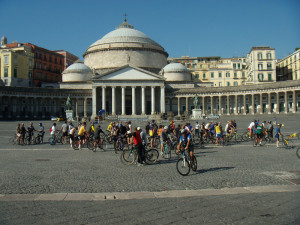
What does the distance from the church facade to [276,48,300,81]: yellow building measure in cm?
1090

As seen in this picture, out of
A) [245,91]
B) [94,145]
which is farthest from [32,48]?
[94,145]

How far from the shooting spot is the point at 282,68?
283 feet

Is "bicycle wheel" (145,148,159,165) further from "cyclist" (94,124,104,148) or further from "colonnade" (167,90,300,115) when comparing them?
"colonnade" (167,90,300,115)

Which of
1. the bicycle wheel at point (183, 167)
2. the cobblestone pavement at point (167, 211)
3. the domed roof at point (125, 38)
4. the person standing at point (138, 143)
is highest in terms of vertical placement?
the domed roof at point (125, 38)

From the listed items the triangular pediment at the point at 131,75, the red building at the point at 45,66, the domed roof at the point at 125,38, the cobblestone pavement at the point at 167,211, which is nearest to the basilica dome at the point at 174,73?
the domed roof at the point at 125,38

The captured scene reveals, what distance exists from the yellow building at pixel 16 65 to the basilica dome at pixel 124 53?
17309 millimetres

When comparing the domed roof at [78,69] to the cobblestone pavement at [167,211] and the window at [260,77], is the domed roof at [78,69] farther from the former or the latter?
the cobblestone pavement at [167,211]

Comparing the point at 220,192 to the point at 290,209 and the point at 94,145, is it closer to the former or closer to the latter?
the point at 290,209

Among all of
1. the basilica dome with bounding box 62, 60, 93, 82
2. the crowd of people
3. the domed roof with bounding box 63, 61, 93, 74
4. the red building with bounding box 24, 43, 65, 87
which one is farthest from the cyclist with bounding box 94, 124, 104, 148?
the red building with bounding box 24, 43, 65, 87

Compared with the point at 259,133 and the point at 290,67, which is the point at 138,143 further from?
the point at 290,67

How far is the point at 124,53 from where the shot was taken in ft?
270

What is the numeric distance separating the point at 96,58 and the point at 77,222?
8146 centimetres

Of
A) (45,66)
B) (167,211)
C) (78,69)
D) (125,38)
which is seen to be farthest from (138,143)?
(45,66)

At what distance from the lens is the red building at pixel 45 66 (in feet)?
265
